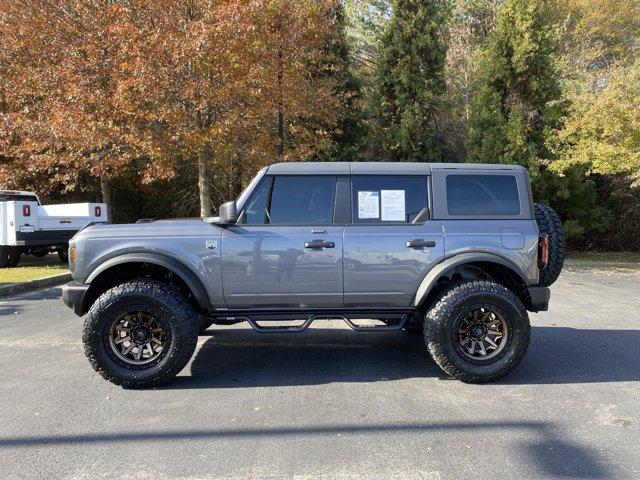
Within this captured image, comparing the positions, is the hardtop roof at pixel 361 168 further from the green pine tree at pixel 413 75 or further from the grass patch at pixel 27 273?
the green pine tree at pixel 413 75

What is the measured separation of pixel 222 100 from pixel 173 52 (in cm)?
139

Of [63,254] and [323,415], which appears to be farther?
[63,254]

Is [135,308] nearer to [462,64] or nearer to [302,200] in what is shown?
[302,200]

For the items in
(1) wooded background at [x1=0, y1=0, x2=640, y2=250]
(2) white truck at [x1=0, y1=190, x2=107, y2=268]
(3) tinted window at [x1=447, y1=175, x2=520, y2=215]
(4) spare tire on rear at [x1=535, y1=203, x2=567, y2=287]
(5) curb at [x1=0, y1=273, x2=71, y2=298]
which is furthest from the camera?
(2) white truck at [x1=0, y1=190, x2=107, y2=268]

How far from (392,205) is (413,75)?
14.0 meters

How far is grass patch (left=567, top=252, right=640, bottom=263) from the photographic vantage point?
52.1ft

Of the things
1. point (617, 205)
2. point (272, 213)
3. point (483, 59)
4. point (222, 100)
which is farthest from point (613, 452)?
point (617, 205)

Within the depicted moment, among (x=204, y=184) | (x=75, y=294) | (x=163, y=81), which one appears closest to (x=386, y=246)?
(x=75, y=294)

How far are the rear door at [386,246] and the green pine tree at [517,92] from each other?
1213cm

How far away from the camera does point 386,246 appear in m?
4.56

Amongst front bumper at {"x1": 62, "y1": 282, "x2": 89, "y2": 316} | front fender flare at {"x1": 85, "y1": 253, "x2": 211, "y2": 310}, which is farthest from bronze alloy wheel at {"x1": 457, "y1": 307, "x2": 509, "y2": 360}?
front bumper at {"x1": 62, "y1": 282, "x2": 89, "y2": 316}

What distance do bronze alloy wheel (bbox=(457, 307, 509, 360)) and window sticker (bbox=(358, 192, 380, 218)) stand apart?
4.31ft

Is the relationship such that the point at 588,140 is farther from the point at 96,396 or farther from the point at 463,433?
the point at 96,396

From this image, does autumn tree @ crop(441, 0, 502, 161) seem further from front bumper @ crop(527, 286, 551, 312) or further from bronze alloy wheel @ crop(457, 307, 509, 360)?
bronze alloy wheel @ crop(457, 307, 509, 360)
